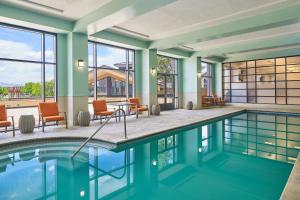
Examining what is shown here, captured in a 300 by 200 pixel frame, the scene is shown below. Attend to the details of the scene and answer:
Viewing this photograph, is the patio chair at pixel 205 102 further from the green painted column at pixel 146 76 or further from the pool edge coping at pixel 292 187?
the pool edge coping at pixel 292 187

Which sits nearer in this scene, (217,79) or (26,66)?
(26,66)

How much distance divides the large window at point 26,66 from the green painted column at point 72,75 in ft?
0.77

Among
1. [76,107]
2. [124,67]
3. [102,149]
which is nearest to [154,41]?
[124,67]

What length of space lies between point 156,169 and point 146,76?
276 inches

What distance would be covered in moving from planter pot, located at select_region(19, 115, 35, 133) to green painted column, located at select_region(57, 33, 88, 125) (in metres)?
1.42

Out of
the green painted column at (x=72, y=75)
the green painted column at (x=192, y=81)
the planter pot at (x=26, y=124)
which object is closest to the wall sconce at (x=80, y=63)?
the green painted column at (x=72, y=75)

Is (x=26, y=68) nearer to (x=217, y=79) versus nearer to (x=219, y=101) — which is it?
(x=219, y=101)

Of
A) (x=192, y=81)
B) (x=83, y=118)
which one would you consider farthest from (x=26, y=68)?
(x=192, y=81)

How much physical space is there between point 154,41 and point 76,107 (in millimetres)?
4765

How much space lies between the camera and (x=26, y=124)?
244 inches

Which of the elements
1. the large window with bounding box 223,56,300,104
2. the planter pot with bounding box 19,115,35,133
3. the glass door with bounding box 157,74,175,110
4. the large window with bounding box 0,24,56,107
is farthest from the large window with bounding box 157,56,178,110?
the planter pot with bounding box 19,115,35,133

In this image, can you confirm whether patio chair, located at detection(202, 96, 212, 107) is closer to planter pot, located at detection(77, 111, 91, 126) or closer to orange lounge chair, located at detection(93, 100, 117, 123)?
orange lounge chair, located at detection(93, 100, 117, 123)

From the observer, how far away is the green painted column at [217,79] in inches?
619

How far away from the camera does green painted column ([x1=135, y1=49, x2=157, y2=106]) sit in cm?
1045
